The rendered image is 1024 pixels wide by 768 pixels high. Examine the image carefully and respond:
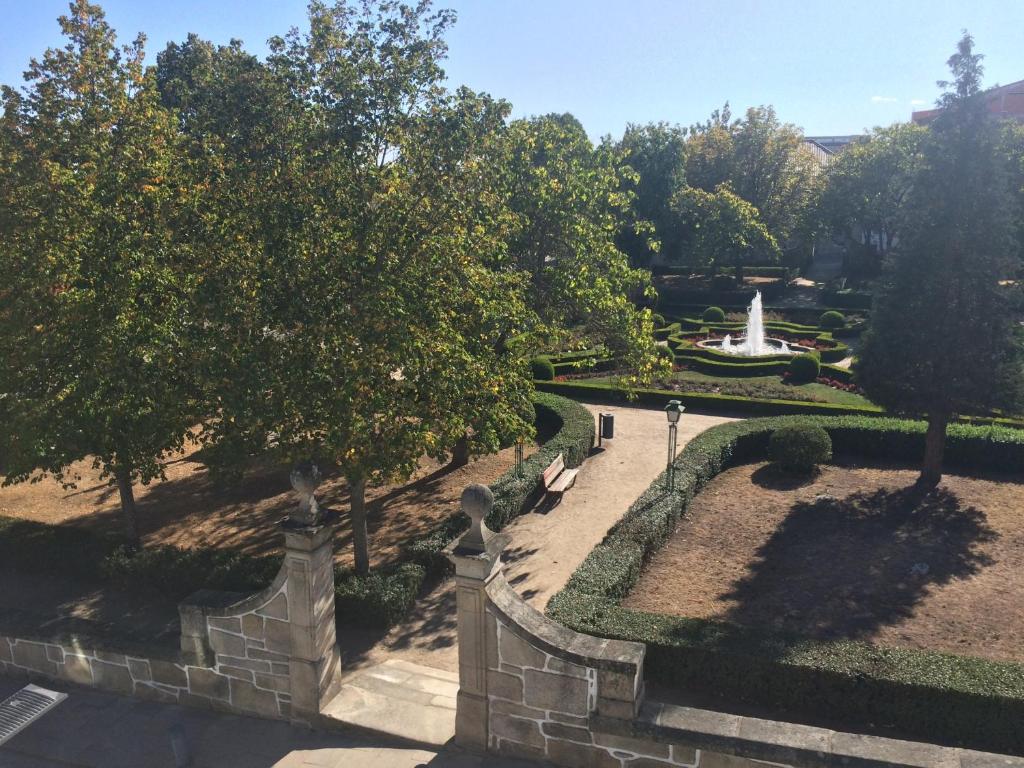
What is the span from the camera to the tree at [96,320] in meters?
11.4

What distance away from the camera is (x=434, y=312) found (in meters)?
10.7

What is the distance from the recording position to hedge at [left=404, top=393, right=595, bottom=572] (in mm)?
12227

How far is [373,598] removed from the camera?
10.7m

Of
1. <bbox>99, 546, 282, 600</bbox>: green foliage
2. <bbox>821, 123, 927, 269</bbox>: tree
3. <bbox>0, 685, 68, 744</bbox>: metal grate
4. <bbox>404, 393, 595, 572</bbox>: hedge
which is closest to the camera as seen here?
<bbox>0, 685, 68, 744</bbox>: metal grate

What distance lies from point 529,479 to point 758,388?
1256 centimetres

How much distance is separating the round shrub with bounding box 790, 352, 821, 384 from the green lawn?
444 mm

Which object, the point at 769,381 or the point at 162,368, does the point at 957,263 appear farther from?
the point at 162,368

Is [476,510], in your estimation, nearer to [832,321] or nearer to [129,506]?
[129,506]

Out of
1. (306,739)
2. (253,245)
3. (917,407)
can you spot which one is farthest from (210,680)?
(917,407)

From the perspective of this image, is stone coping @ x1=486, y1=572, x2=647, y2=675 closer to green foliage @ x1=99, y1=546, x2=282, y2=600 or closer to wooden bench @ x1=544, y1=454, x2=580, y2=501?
green foliage @ x1=99, y1=546, x2=282, y2=600

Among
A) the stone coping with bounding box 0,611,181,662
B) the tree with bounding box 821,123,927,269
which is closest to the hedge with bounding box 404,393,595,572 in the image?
the stone coping with bounding box 0,611,181,662

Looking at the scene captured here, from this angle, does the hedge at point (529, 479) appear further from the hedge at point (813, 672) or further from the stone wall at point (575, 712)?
the hedge at point (813, 672)

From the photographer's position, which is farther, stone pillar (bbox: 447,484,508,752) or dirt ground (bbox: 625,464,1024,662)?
dirt ground (bbox: 625,464,1024,662)

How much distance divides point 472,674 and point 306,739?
219 centimetres
